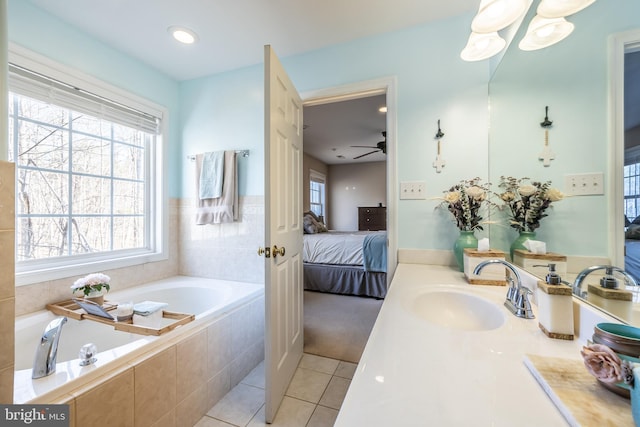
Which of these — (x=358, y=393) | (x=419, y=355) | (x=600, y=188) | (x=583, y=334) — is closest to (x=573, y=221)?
(x=600, y=188)

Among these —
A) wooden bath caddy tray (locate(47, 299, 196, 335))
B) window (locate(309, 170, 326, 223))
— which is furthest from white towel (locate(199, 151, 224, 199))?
window (locate(309, 170, 326, 223))

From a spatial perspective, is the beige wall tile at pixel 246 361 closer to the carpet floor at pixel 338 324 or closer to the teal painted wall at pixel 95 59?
the carpet floor at pixel 338 324

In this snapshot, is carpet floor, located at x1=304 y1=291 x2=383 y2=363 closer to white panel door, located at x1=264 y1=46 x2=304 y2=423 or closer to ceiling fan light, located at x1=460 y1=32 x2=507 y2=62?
white panel door, located at x1=264 y1=46 x2=304 y2=423

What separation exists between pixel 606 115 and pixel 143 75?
2.96 m

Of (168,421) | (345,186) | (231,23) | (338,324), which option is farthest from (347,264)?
(345,186)

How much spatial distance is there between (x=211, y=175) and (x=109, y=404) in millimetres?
1725

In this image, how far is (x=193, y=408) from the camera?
4.41ft

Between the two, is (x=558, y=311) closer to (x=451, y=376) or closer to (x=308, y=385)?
(x=451, y=376)

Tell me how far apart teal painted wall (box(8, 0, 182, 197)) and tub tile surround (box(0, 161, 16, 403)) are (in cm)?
147

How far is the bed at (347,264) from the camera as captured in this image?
10.7ft

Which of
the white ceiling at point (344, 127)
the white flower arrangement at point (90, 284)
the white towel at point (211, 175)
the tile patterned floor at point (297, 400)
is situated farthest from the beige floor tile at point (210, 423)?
the white ceiling at point (344, 127)

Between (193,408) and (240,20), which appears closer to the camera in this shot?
(193,408)

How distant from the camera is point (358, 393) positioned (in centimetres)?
48

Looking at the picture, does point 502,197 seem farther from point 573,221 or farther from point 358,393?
point 358,393
